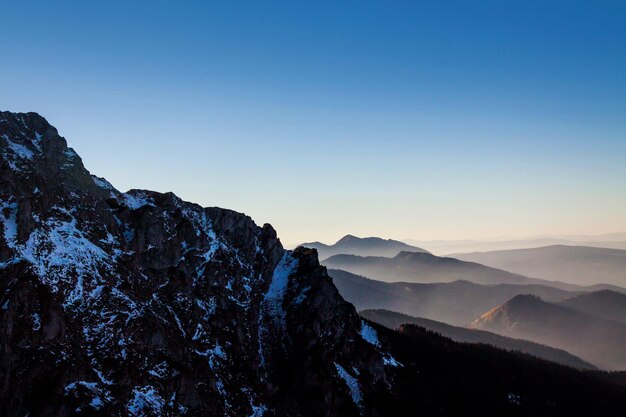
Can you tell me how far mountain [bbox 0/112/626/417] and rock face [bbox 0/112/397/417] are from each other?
1.26ft

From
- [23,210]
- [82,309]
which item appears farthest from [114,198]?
[82,309]

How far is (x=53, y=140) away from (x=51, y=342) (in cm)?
6747

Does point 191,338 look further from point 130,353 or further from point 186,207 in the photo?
point 186,207

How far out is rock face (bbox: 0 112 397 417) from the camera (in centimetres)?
9731

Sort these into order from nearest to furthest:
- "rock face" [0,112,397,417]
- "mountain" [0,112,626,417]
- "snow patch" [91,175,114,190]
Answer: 1. "rock face" [0,112,397,417]
2. "mountain" [0,112,626,417]
3. "snow patch" [91,175,114,190]

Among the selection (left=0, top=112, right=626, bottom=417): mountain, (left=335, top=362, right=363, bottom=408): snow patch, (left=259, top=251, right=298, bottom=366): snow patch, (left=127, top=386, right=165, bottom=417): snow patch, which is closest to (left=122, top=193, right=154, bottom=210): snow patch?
(left=0, top=112, right=626, bottom=417): mountain

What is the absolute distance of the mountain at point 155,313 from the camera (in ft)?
320

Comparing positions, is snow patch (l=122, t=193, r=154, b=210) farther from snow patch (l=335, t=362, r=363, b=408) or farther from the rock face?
snow patch (l=335, t=362, r=363, b=408)

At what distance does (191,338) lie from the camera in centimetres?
13312

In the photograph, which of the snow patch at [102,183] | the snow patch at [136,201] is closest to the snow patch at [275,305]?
the snow patch at [136,201]

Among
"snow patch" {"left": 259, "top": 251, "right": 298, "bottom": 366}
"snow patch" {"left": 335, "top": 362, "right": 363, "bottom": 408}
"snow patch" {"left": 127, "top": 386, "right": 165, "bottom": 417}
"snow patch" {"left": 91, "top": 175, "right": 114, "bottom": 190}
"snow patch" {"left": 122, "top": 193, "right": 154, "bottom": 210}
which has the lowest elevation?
"snow patch" {"left": 335, "top": 362, "right": 363, "bottom": 408}

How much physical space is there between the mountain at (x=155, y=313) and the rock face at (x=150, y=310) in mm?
384

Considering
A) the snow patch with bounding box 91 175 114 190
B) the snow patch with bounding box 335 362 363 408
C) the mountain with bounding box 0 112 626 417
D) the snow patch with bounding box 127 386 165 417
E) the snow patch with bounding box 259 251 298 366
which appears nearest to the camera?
the mountain with bounding box 0 112 626 417

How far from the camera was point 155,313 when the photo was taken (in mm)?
125875
